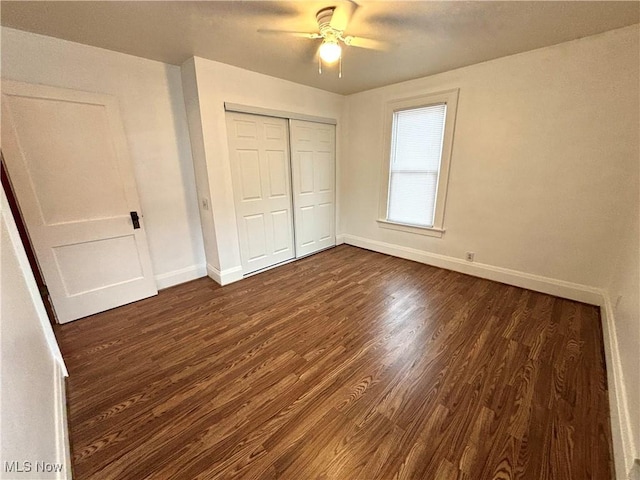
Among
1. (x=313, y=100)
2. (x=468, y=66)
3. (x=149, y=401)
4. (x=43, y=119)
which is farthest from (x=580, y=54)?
(x=43, y=119)

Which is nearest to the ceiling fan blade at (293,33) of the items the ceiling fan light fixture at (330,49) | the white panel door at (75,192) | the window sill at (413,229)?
the ceiling fan light fixture at (330,49)

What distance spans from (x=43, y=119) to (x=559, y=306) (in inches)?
194

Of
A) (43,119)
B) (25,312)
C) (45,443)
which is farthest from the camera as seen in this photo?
(43,119)

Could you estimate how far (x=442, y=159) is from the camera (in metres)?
3.21

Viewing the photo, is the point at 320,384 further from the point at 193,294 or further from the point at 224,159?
the point at 224,159

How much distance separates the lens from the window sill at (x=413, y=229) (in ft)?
11.3

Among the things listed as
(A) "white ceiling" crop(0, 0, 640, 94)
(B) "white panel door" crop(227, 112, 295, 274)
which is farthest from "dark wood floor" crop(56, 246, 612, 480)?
(A) "white ceiling" crop(0, 0, 640, 94)

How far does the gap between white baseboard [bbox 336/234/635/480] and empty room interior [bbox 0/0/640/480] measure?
23 millimetres

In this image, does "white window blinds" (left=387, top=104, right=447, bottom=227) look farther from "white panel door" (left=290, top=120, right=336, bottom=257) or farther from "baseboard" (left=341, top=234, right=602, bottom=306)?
"white panel door" (left=290, top=120, right=336, bottom=257)

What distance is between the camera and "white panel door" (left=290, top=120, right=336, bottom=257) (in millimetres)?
3605

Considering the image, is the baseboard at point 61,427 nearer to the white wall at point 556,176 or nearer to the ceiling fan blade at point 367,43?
the white wall at point 556,176

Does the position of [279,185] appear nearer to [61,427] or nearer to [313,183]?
[313,183]

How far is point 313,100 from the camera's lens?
11.8 ft

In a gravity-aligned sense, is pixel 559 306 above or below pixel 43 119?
below
